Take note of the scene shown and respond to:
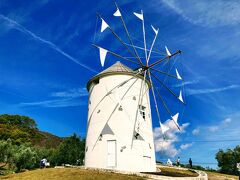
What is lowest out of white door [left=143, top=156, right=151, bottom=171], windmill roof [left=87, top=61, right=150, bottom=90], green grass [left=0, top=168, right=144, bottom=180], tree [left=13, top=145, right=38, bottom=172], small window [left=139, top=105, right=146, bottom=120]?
green grass [left=0, top=168, right=144, bottom=180]

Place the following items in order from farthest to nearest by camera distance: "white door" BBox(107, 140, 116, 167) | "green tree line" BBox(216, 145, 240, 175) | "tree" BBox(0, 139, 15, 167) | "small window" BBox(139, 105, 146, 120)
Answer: "green tree line" BBox(216, 145, 240, 175), "tree" BBox(0, 139, 15, 167), "small window" BBox(139, 105, 146, 120), "white door" BBox(107, 140, 116, 167)

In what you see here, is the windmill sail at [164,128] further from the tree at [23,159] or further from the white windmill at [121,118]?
the tree at [23,159]

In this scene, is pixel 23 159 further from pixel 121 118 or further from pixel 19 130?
pixel 19 130

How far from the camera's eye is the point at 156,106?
2798cm

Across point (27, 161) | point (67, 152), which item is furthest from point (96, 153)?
point (67, 152)

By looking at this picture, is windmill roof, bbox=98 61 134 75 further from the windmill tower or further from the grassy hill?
the grassy hill

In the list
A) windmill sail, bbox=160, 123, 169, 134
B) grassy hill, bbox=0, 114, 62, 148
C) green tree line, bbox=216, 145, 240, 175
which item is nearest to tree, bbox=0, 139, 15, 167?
windmill sail, bbox=160, 123, 169, 134

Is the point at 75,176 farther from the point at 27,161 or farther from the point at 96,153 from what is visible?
the point at 27,161

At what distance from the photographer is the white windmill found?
26453 mm

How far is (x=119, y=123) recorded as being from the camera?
27.2 meters

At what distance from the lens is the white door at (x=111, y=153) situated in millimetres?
26156

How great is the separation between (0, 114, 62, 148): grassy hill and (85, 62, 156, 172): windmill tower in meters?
42.9

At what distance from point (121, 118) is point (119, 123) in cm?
58

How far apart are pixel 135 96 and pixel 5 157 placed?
77.6 feet
